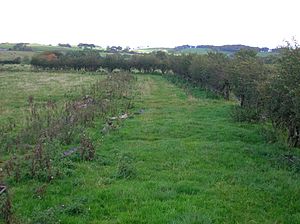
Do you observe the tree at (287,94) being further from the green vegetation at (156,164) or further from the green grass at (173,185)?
the green grass at (173,185)

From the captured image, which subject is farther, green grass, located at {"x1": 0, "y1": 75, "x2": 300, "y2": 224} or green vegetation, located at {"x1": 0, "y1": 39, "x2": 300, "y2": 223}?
green vegetation, located at {"x1": 0, "y1": 39, "x2": 300, "y2": 223}

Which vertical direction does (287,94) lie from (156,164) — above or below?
above

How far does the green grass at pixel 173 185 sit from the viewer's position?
37.1 ft

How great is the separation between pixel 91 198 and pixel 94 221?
1776 mm

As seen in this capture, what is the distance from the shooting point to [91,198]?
12.5 meters

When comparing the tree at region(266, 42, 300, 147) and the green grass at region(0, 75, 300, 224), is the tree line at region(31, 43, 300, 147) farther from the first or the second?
the green grass at region(0, 75, 300, 224)

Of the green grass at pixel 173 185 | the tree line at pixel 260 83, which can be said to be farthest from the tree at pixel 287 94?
the green grass at pixel 173 185

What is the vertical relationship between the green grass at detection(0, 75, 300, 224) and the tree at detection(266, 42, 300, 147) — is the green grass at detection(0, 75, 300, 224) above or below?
below

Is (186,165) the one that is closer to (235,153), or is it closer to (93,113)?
(235,153)

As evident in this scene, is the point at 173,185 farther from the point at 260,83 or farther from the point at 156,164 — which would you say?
the point at 260,83

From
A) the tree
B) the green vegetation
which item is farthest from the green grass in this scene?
the tree

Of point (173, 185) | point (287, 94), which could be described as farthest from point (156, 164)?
point (287, 94)

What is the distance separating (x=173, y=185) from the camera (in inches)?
552

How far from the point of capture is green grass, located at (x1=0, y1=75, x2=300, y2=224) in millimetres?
11320
